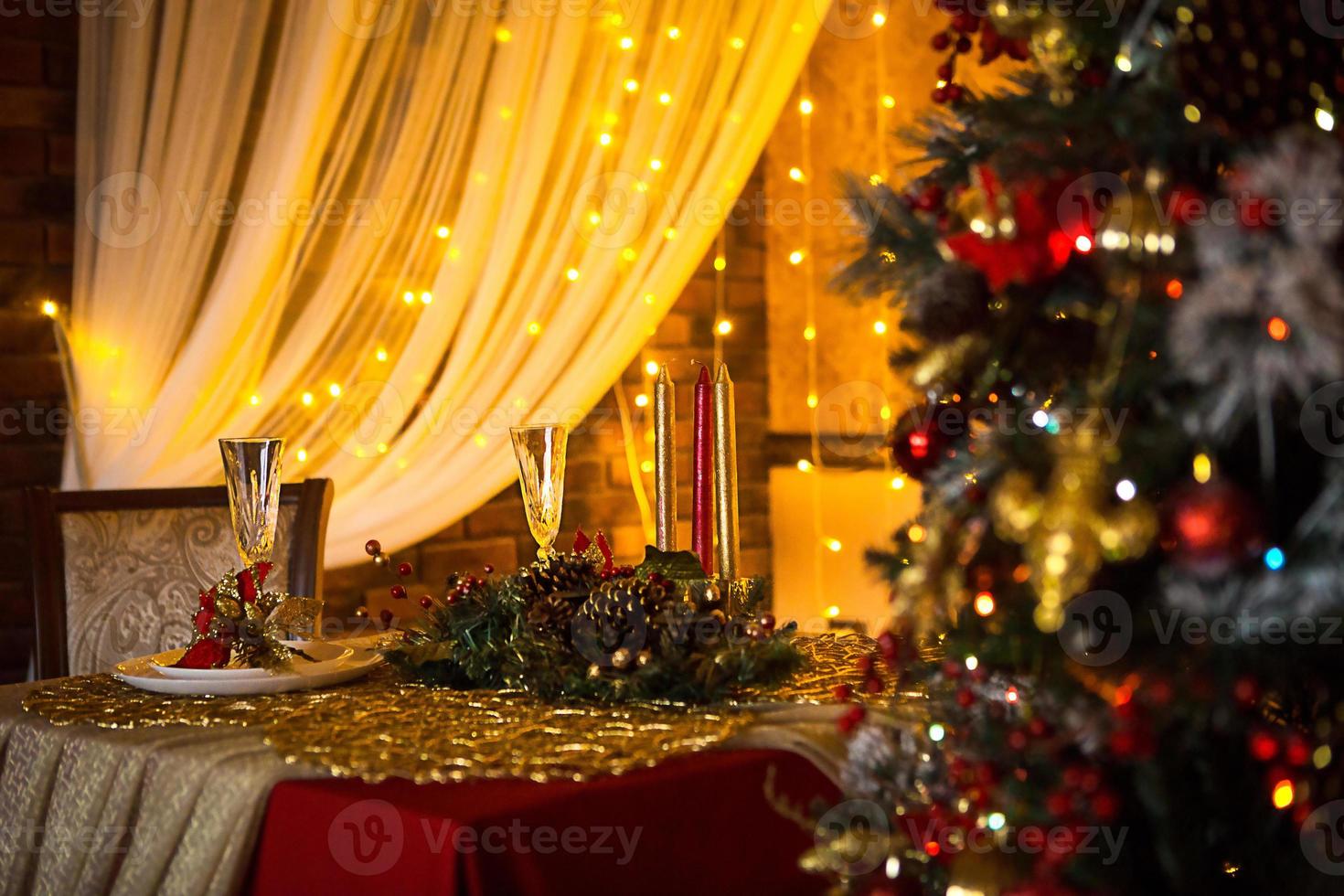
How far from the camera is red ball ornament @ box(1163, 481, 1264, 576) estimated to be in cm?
81

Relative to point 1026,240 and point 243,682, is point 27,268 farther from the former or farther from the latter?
point 1026,240

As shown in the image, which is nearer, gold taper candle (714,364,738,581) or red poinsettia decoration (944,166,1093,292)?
red poinsettia decoration (944,166,1093,292)

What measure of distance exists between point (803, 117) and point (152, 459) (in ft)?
5.54

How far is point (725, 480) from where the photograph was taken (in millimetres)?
1440

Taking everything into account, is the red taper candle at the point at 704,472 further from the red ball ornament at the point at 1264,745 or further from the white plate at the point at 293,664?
the red ball ornament at the point at 1264,745

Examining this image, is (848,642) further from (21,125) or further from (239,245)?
(21,125)

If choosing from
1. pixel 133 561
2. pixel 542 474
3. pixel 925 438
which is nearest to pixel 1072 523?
pixel 925 438

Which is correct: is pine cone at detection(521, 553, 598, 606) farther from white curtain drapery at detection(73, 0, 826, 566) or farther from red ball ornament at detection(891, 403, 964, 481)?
white curtain drapery at detection(73, 0, 826, 566)

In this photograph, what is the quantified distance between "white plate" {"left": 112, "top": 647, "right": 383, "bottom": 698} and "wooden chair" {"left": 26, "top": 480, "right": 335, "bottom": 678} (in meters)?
0.53

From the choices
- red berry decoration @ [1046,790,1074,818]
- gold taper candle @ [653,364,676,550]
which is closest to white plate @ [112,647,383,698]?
gold taper candle @ [653,364,676,550]

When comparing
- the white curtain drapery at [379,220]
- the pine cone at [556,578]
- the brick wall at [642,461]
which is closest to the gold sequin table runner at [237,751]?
the pine cone at [556,578]

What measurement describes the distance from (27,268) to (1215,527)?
6.86 ft

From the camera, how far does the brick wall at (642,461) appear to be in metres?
2.68

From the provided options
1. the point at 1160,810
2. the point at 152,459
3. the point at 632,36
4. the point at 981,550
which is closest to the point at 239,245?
the point at 152,459
